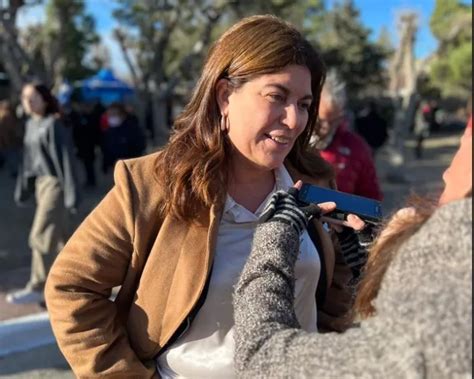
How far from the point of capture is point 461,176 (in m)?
1.13

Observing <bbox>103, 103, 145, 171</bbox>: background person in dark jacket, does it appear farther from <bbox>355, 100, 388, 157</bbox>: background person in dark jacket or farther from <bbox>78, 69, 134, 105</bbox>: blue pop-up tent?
<bbox>78, 69, 134, 105</bbox>: blue pop-up tent

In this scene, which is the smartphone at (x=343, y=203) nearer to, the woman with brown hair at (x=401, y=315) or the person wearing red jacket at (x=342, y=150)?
the woman with brown hair at (x=401, y=315)

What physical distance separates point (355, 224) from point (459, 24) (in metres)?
14.2

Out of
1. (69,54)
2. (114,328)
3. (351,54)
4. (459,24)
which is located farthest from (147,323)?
(69,54)

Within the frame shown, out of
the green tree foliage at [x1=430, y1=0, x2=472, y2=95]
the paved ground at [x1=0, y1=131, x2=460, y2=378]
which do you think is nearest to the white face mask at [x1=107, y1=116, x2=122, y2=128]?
the paved ground at [x1=0, y1=131, x2=460, y2=378]

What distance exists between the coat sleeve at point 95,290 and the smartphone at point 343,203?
500mm

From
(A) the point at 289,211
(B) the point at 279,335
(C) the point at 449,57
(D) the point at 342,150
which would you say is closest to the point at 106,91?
(D) the point at 342,150

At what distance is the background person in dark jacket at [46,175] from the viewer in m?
5.16

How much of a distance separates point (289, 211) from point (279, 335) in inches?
14.3

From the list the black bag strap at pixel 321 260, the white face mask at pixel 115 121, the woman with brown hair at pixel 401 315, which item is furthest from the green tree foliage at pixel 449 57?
the woman with brown hair at pixel 401 315

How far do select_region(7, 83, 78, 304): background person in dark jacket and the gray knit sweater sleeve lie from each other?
14.0ft

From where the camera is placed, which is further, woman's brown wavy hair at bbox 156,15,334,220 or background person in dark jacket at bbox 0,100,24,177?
background person in dark jacket at bbox 0,100,24,177

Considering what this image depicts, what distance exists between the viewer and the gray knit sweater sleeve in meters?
0.92

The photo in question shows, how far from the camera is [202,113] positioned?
1.77m
